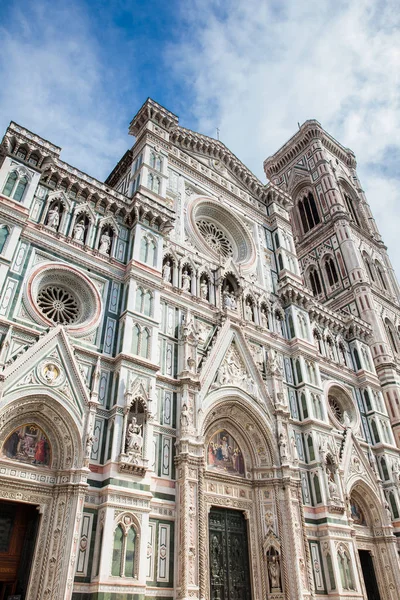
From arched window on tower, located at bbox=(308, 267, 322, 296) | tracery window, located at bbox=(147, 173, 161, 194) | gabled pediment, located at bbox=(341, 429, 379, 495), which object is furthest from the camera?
arched window on tower, located at bbox=(308, 267, 322, 296)

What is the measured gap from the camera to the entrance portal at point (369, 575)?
18.0 m

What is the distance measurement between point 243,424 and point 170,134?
13.9 m

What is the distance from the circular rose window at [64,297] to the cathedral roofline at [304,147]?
32885mm

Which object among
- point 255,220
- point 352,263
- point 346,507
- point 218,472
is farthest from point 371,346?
point 218,472

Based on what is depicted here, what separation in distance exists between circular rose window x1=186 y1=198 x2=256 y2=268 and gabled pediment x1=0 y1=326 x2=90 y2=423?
9582mm

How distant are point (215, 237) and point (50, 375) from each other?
12094 mm

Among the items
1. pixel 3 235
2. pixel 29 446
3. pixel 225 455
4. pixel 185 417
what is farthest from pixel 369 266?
pixel 29 446

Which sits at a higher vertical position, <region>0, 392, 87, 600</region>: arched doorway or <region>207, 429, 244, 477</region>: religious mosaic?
<region>207, 429, 244, 477</region>: religious mosaic

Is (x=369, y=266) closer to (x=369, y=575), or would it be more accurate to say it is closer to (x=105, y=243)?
(x=369, y=575)

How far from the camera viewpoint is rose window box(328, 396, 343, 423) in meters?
22.0

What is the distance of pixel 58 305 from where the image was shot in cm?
1456

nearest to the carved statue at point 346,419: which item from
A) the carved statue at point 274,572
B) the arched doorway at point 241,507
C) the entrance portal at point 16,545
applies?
the arched doorway at point 241,507

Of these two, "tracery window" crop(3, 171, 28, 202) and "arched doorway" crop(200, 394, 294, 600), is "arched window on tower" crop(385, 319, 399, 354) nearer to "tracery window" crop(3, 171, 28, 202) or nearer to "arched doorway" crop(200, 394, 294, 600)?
"arched doorway" crop(200, 394, 294, 600)

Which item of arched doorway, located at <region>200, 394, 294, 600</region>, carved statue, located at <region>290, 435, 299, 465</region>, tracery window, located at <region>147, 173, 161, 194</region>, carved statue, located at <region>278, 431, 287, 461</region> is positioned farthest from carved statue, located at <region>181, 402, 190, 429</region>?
tracery window, located at <region>147, 173, 161, 194</region>
